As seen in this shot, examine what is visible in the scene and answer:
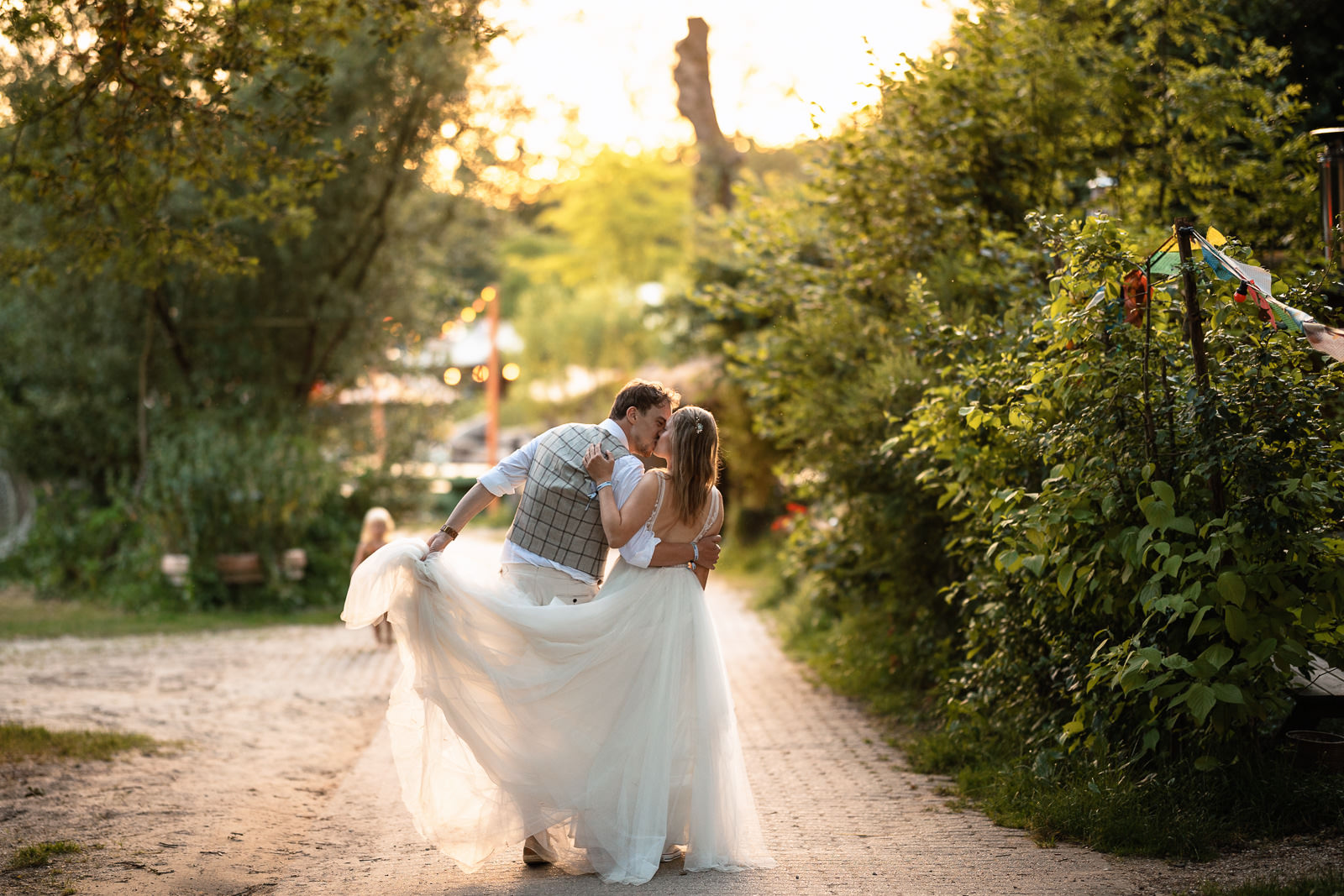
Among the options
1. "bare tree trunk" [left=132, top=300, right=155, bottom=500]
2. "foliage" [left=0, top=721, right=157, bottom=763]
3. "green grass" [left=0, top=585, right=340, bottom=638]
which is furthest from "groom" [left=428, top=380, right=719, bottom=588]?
"bare tree trunk" [left=132, top=300, right=155, bottom=500]

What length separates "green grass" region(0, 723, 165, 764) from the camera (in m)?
7.75

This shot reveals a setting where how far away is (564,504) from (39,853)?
3.02 metres

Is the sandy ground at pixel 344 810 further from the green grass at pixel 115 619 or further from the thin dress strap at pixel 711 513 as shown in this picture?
the green grass at pixel 115 619

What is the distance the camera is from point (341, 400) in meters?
18.4

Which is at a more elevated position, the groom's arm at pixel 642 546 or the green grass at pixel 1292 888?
the groom's arm at pixel 642 546

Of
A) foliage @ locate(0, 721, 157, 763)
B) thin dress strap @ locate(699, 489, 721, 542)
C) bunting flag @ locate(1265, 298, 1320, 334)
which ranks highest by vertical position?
bunting flag @ locate(1265, 298, 1320, 334)

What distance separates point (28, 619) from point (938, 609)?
11.0 m

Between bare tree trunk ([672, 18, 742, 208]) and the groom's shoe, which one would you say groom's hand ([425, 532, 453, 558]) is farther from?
bare tree trunk ([672, 18, 742, 208])

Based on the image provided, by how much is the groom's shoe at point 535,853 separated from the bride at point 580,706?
0.15 m

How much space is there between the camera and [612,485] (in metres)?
5.46

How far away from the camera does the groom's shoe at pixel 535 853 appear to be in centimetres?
556

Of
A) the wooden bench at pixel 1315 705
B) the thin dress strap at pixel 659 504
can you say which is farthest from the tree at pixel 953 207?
the thin dress strap at pixel 659 504

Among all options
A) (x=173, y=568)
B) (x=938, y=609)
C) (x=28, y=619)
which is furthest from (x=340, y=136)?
(x=938, y=609)

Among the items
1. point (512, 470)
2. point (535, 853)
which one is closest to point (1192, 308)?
point (512, 470)
